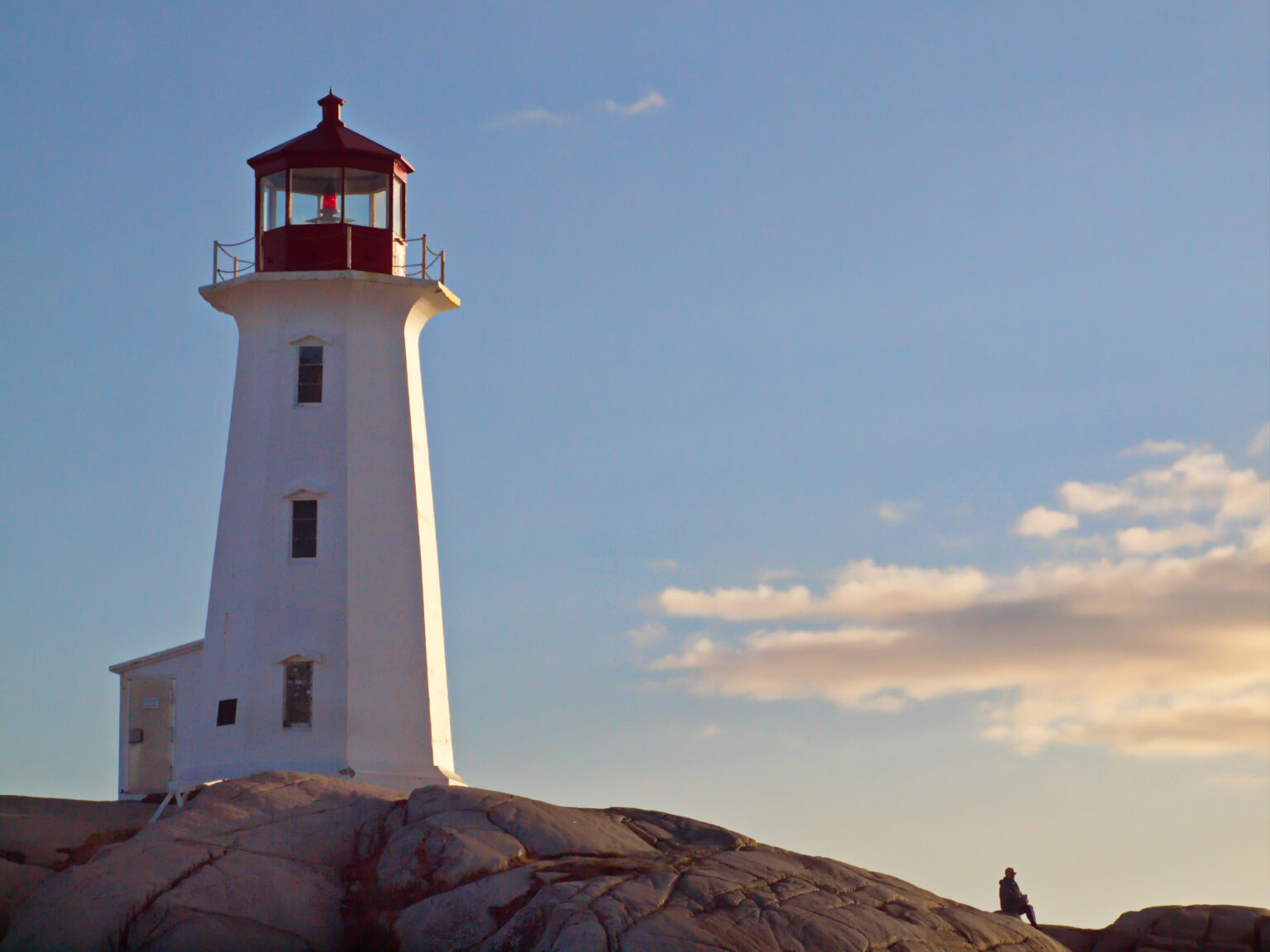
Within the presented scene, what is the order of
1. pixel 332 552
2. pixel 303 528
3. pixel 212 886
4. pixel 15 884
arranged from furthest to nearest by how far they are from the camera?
1. pixel 303 528
2. pixel 332 552
3. pixel 15 884
4. pixel 212 886

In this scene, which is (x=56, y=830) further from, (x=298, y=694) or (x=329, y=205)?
(x=329, y=205)

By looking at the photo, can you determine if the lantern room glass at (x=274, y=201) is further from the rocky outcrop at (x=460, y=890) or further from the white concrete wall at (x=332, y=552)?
the rocky outcrop at (x=460, y=890)

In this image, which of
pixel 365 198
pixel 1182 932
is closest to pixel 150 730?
pixel 365 198

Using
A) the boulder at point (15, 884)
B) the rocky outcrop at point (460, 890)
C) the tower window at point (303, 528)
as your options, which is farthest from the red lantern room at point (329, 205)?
the boulder at point (15, 884)

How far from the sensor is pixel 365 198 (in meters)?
32.8

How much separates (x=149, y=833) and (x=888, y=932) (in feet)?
29.8

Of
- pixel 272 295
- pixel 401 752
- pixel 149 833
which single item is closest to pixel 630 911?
pixel 149 833

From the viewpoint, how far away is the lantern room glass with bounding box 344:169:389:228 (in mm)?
32562

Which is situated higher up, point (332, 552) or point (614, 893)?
point (332, 552)

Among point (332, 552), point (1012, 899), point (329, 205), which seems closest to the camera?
point (1012, 899)

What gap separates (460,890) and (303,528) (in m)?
11.0

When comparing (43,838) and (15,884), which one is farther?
(43,838)

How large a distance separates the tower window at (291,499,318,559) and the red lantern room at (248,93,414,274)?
4135mm

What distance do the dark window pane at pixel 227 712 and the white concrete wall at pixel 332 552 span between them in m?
0.14
